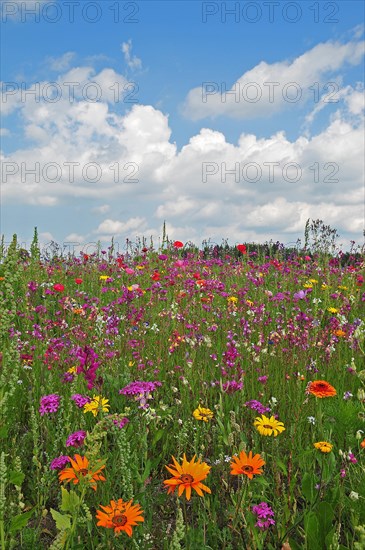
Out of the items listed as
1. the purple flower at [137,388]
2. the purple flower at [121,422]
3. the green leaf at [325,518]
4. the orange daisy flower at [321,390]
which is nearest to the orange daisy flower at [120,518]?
the purple flower at [121,422]

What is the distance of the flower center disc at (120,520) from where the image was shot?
1.61 meters

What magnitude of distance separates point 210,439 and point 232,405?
38 centimetres

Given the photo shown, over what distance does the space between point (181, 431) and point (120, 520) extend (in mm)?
834

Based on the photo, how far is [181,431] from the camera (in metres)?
2.43

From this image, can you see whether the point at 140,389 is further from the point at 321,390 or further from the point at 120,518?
the point at 120,518

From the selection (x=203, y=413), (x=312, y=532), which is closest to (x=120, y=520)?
(x=312, y=532)

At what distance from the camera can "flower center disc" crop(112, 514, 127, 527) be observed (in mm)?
1609

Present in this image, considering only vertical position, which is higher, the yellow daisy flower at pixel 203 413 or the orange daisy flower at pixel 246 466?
the orange daisy flower at pixel 246 466

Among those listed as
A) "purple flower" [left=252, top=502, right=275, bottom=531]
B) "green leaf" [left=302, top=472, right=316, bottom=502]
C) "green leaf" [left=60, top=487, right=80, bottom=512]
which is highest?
"green leaf" [left=60, top=487, right=80, bottom=512]

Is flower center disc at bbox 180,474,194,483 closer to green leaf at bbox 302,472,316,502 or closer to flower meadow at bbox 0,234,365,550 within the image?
flower meadow at bbox 0,234,365,550

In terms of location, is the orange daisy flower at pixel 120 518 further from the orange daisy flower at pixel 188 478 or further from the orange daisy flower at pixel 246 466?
the orange daisy flower at pixel 246 466

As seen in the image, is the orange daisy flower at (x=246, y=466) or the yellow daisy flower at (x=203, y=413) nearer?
the orange daisy flower at (x=246, y=466)

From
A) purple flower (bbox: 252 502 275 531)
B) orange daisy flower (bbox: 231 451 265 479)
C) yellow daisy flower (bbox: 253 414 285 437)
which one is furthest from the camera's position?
yellow daisy flower (bbox: 253 414 285 437)

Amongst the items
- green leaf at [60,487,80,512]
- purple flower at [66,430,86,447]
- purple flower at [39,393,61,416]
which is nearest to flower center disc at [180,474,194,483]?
green leaf at [60,487,80,512]
